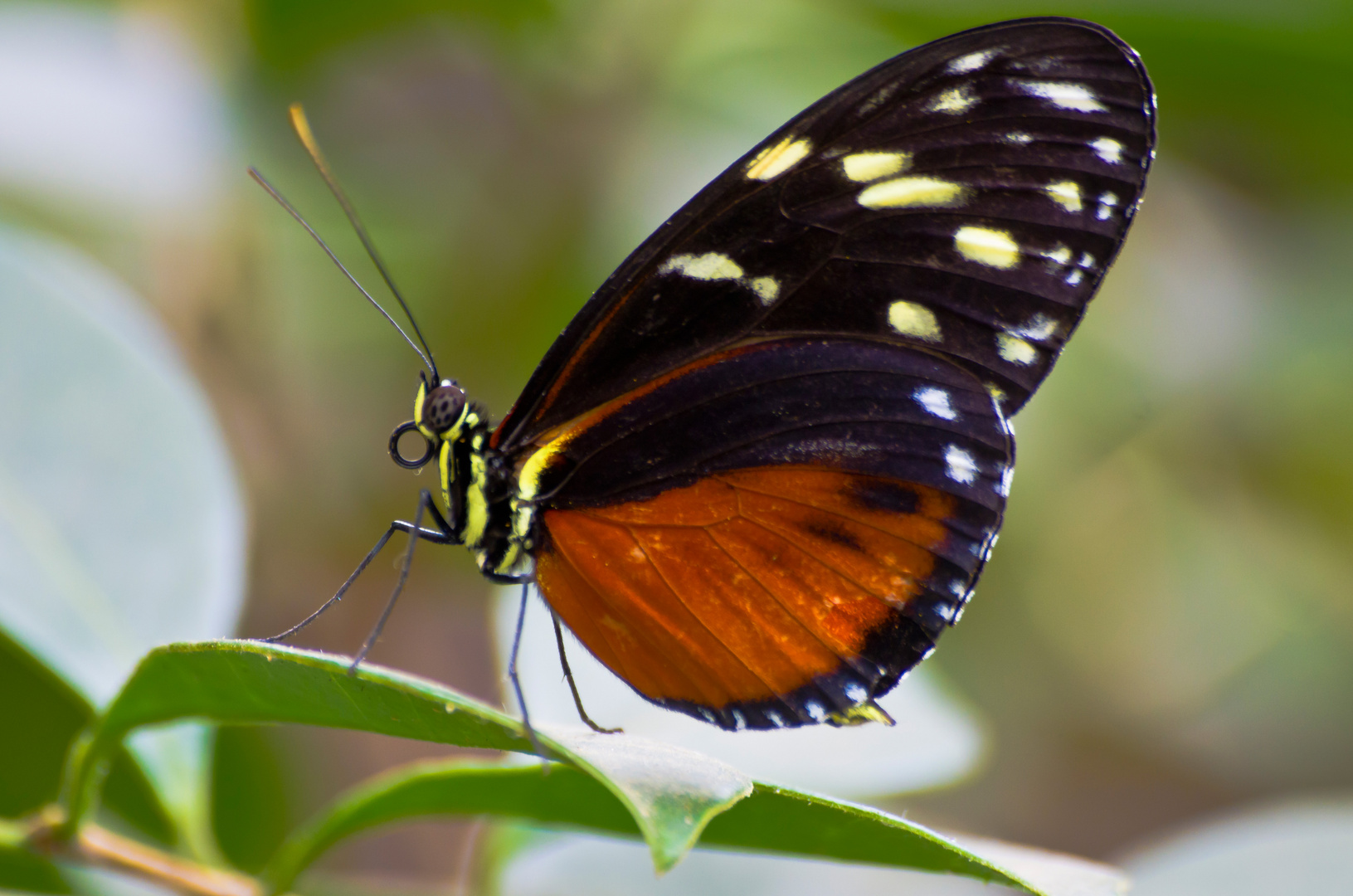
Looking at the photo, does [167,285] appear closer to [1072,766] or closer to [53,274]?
[53,274]

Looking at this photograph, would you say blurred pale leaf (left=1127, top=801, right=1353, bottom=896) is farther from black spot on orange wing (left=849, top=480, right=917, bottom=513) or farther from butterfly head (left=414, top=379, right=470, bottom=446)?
butterfly head (left=414, top=379, right=470, bottom=446)

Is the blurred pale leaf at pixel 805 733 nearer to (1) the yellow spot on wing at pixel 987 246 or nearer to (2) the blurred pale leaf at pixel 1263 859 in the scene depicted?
(2) the blurred pale leaf at pixel 1263 859

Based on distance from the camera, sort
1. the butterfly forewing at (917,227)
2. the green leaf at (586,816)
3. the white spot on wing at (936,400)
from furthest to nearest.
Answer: the white spot on wing at (936,400), the butterfly forewing at (917,227), the green leaf at (586,816)

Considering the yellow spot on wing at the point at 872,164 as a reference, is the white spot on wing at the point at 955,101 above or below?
above

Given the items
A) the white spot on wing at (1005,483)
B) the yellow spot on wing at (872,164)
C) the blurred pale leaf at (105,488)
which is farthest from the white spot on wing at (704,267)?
the blurred pale leaf at (105,488)

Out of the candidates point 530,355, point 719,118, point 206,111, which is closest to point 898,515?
point 530,355

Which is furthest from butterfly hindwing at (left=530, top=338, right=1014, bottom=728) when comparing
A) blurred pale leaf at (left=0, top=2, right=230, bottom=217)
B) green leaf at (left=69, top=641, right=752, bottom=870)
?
blurred pale leaf at (left=0, top=2, right=230, bottom=217)
